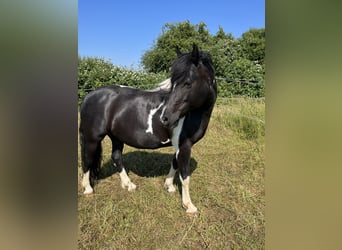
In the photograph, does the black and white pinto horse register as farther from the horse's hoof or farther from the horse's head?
the horse's head

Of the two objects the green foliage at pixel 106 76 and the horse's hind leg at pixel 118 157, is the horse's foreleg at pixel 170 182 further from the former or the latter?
the green foliage at pixel 106 76

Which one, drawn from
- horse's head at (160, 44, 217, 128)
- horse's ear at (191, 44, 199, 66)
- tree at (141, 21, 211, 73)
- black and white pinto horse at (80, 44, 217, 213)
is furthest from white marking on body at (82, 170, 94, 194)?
horse's ear at (191, 44, 199, 66)

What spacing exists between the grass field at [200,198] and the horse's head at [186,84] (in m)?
0.38

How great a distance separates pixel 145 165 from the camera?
2016 millimetres

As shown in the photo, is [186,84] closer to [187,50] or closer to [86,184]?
[187,50]

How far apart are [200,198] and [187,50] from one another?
0.87 m

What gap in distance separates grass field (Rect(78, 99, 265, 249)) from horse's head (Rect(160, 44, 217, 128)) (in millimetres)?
377

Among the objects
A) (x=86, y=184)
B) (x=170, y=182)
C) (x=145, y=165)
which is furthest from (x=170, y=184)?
(x=86, y=184)
